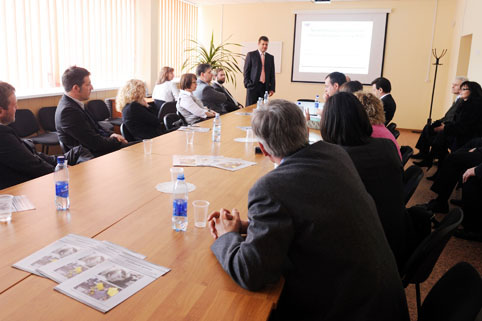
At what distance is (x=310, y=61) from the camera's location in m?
10.2

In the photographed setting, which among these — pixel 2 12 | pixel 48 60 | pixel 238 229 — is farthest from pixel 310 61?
pixel 238 229

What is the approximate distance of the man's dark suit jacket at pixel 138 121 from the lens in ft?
14.4

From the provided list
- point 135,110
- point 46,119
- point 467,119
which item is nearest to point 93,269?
point 135,110

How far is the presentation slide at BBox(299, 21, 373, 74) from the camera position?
9.66 m

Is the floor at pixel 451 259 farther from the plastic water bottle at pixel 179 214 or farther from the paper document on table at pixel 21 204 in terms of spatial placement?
the paper document on table at pixel 21 204

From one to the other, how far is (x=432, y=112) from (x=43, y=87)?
8.26 m

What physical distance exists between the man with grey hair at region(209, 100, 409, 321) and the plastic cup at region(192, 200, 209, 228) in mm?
408

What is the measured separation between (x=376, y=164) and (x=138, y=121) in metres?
3.02

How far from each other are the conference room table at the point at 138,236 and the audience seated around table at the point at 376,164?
24.6 inches

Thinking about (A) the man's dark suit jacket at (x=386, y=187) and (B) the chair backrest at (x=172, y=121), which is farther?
(B) the chair backrest at (x=172, y=121)

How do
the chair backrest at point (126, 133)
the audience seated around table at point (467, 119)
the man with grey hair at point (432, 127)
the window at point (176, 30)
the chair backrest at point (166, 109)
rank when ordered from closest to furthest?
the chair backrest at point (126, 133) → the audience seated around table at point (467, 119) → the man with grey hair at point (432, 127) → the chair backrest at point (166, 109) → the window at point (176, 30)

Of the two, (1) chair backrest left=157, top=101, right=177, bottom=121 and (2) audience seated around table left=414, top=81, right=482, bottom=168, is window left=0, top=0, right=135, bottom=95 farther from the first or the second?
(2) audience seated around table left=414, top=81, right=482, bottom=168

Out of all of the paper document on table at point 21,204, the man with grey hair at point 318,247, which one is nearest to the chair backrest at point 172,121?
the paper document on table at point 21,204

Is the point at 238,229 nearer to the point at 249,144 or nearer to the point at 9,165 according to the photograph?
the point at 9,165
